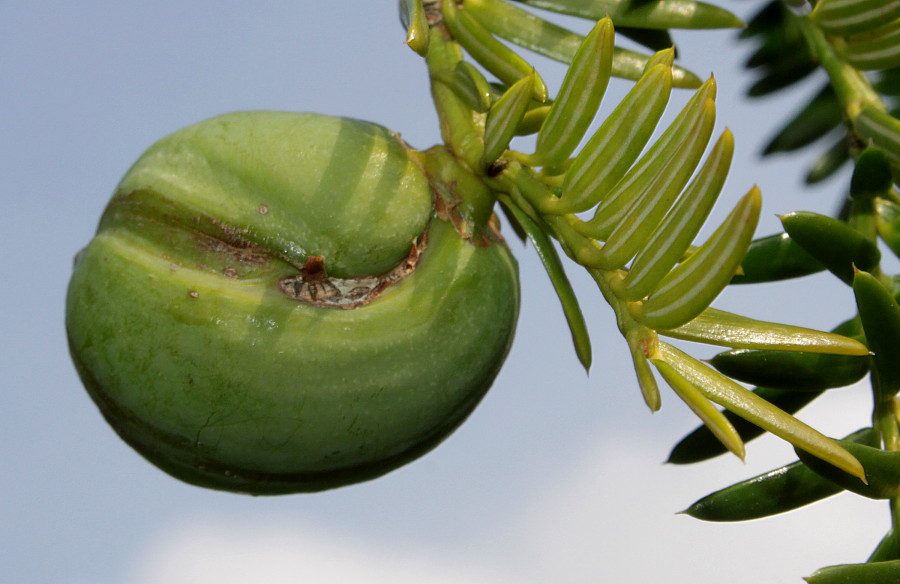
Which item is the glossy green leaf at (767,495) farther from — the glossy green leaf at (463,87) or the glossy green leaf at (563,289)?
the glossy green leaf at (463,87)

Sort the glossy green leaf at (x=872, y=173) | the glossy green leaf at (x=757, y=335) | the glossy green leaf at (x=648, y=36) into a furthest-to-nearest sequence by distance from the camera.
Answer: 1. the glossy green leaf at (x=648, y=36)
2. the glossy green leaf at (x=872, y=173)
3. the glossy green leaf at (x=757, y=335)

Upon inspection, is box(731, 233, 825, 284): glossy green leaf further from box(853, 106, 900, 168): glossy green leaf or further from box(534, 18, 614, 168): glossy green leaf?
box(534, 18, 614, 168): glossy green leaf

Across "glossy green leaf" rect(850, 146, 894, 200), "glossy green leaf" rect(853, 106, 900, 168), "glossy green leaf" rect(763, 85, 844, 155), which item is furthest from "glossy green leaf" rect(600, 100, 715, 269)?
"glossy green leaf" rect(763, 85, 844, 155)

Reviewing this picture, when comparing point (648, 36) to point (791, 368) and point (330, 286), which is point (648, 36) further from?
point (330, 286)

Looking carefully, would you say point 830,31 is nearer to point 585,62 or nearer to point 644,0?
point 644,0

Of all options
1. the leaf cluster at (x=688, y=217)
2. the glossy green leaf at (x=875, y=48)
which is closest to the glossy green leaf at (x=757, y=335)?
the leaf cluster at (x=688, y=217)

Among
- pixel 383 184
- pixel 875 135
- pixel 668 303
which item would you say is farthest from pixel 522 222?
pixel 875 135
